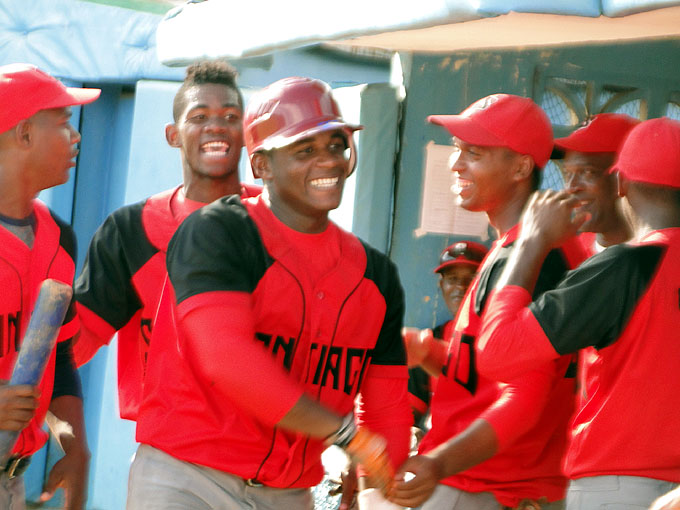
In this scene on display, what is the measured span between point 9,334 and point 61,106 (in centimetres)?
87

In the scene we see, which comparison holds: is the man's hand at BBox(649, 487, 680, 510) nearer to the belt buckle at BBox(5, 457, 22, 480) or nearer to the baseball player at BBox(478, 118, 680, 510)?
the baseball player at BBox(478, 118, 680, 510)

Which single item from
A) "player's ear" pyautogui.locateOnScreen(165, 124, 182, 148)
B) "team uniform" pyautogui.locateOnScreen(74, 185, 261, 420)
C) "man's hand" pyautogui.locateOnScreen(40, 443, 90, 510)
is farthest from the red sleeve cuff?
"player's ear" pyautogui.locateOnScreen(165, 124, 182, 148)

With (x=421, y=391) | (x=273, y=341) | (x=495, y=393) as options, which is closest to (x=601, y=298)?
(x=495, y=393)

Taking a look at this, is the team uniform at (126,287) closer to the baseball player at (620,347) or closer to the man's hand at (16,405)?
the man's hand at (16,405)

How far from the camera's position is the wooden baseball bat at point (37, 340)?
135 inches

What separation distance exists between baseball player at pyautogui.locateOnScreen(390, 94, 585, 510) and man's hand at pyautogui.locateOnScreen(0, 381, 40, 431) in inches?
45.6

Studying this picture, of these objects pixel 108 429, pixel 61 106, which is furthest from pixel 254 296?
pixel 108 429

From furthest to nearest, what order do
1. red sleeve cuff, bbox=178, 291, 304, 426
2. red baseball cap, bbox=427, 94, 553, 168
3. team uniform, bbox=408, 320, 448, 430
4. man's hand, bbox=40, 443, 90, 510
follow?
team uniform, bbox=408, 320, 448, 430
red baseball cap, bbox=427, 94, 553, 168
man's hand, bbox=40, 443, 90, 510
red sleeve cuff, bbox=178, 291, 304, 426

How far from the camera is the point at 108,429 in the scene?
23.3ft

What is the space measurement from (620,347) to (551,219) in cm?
52

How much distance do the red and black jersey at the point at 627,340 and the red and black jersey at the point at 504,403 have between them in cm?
35

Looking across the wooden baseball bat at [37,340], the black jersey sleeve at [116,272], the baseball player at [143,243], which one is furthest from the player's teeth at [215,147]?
the wooden baseball bat at [37,340]

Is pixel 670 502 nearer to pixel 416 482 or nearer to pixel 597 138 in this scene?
pixel 416 482

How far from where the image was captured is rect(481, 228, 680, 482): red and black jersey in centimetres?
318
